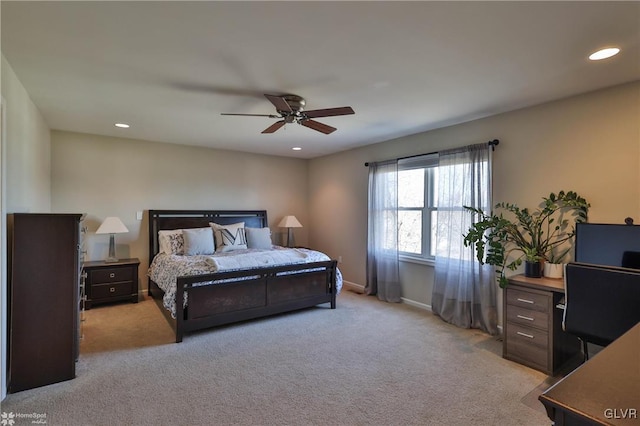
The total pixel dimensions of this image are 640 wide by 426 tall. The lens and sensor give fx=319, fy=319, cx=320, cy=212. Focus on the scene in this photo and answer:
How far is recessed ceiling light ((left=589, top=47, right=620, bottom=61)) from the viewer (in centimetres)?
216

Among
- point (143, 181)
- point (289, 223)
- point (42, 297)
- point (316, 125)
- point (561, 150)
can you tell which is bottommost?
point (42, 297)

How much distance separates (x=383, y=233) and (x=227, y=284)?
2.47 m

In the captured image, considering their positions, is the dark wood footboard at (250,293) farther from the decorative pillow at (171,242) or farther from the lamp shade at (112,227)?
the lamp shade at (112,227)

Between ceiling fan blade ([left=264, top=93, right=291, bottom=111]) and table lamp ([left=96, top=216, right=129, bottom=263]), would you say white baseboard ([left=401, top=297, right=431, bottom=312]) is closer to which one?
ceiling fan blade ([left=264, top=93, right=291, bottom=111])

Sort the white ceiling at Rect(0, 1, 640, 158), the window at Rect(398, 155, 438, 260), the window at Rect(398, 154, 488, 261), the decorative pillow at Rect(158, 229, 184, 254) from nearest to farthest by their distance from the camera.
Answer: the white ceiling at Rect(0, 1, 640, 158) < the window at Rect(398, 154, 488, 261) < the window at Rect(398, 155, 438, 260) < the decorative pillow at Rect(158, 229, 184, 254)

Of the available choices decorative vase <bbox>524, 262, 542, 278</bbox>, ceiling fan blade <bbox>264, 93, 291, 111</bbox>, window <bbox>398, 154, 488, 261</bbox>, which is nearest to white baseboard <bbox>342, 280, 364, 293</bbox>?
window <bbox>398, 154, 488, 261</bbox>

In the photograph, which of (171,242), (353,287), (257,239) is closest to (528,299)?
(353,287)

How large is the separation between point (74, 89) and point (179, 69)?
1.23 meters

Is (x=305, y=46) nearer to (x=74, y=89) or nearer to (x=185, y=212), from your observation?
(x=74, y=89)

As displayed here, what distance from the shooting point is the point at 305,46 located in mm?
2145

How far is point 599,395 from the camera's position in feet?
2.93

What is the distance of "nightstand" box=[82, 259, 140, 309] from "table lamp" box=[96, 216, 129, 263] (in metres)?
0.12

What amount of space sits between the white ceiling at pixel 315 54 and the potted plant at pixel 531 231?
1.05 metres

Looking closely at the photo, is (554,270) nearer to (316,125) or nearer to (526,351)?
(526,351)
